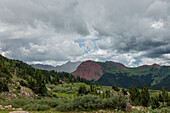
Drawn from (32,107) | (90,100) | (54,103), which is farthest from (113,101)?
(32,107)

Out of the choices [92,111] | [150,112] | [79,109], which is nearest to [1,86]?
[79,109]

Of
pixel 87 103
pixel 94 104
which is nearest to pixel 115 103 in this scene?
pixel 94 104

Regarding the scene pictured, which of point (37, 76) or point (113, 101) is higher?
point (37, 76)

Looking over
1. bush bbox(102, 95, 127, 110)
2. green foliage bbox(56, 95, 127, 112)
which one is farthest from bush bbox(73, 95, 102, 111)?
bush bbox(102, 95, 127, 110)

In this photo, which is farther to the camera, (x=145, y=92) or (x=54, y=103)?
(x=145, y=92)

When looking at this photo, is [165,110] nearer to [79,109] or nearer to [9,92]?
[79,109]

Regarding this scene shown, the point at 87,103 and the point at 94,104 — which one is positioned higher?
the point at 87,103

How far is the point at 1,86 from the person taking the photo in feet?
88.4

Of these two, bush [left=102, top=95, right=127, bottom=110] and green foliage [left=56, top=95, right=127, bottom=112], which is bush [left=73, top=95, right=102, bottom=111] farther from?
bush [left=102, top=95, right=127, bottom=110]

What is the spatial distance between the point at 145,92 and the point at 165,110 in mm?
68452

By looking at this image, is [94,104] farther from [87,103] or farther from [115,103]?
[115,103]

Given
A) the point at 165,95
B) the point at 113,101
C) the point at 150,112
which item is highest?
the point at 150,112

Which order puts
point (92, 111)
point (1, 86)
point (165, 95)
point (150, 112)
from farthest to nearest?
1. point (165, 95)
2. point (1, 86)
3. point (92, 111)
4. point (150, 112)

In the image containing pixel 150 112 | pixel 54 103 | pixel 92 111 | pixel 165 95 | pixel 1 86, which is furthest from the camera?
pixel 165 95
